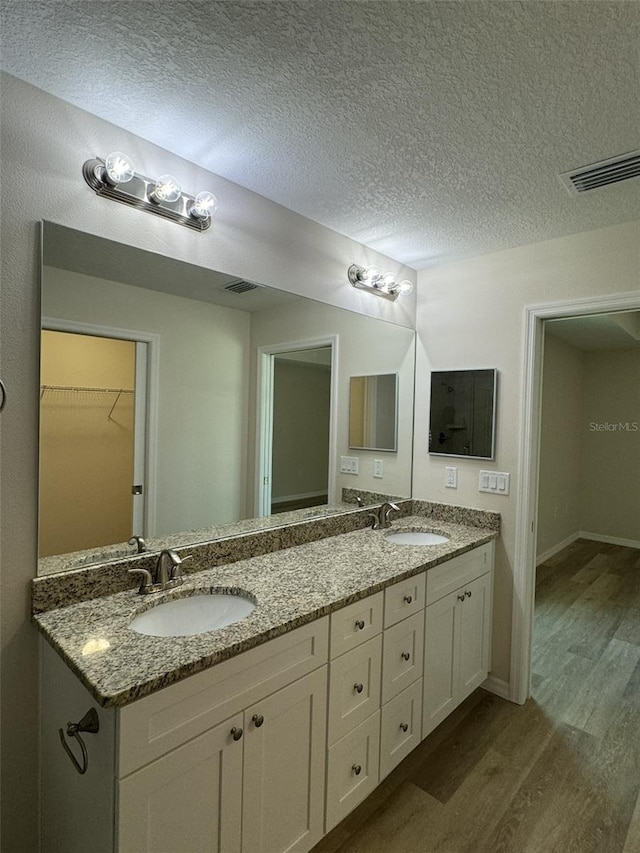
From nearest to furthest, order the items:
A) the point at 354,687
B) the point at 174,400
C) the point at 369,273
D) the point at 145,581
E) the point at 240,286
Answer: the point at 145,581
the point at 354,687
the point at 174,400
the point at 240,286
the point at 369,273

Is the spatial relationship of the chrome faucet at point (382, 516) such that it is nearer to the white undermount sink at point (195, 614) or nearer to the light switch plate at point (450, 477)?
the light switch plate at point (450, 477)

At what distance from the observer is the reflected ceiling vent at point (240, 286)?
1812 mm

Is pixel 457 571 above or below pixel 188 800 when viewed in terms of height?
above

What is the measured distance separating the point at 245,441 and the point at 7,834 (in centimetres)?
144

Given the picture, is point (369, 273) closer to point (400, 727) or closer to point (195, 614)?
point (195, 614)

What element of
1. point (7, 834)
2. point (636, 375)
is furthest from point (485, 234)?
point (636, 375)

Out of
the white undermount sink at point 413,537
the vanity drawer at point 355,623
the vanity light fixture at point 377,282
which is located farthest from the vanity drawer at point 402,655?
the vanity light fixture at point 377,282

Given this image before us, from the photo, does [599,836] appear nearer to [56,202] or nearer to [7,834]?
[7,834]

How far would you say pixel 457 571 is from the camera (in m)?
2.12

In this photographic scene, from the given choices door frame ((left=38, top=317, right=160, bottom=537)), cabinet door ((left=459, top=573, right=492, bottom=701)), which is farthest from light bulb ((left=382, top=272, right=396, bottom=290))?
cabinet door ((left=459, top=573, right=492, bottom=701))

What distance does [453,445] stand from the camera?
8.59 ft

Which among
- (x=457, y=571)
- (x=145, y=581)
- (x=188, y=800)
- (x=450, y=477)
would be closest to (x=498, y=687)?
(x=457, y=571)

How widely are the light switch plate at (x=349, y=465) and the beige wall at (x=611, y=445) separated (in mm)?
4154

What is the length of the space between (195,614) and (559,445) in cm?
461
